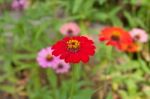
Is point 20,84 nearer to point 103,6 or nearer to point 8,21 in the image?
point 8,21

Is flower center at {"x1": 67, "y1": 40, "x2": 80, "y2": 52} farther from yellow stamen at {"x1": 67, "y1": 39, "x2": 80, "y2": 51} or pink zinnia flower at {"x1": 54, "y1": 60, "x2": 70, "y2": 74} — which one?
pink zinnia flower at {"x1": 54, "y1": 60, "x2": 70, "y2": 74}

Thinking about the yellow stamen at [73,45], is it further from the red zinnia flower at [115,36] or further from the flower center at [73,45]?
the red zinnia flower at [115,36]

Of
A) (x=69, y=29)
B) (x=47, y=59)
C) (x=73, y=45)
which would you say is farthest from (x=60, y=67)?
(x=73, y=45)

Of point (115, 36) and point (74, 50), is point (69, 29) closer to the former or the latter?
point (115, 36)

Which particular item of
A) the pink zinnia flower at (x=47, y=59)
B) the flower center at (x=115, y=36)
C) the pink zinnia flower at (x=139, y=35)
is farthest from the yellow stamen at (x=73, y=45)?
the pink zinnia flower at (x=139, y=35)

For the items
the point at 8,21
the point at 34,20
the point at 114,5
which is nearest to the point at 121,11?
the point at 114,5

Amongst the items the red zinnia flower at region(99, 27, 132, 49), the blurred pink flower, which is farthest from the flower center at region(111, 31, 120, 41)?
the blurred pink flower
